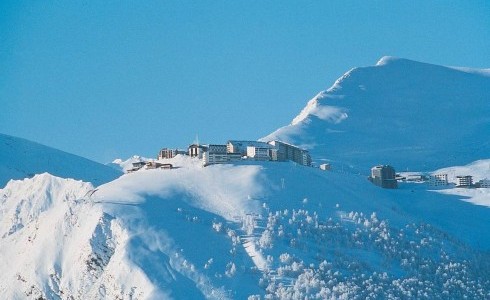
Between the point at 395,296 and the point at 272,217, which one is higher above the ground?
the point at 272,217

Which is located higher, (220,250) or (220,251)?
(220,250)

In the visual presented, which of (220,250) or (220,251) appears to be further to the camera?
(220,250)

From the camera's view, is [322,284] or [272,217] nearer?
[322,284]

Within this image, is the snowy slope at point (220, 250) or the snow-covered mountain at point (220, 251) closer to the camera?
the snow-covered mountain at point (220, 251)

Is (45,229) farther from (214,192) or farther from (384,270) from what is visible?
(384,270)

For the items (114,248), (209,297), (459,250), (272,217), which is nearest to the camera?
(209,297)

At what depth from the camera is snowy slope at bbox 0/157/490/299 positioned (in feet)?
524

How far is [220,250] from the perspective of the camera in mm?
168625

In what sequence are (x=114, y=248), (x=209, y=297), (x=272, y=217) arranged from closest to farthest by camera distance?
(x=209, y=297) < (x=114, y=248) < (x=272, y=217)

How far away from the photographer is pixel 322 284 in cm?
16175

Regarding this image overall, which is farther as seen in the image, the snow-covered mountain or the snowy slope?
the snowy slope

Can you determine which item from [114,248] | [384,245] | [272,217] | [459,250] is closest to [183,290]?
[114,248]

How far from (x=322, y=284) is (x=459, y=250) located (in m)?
46.9

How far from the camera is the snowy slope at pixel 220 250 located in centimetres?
15975
